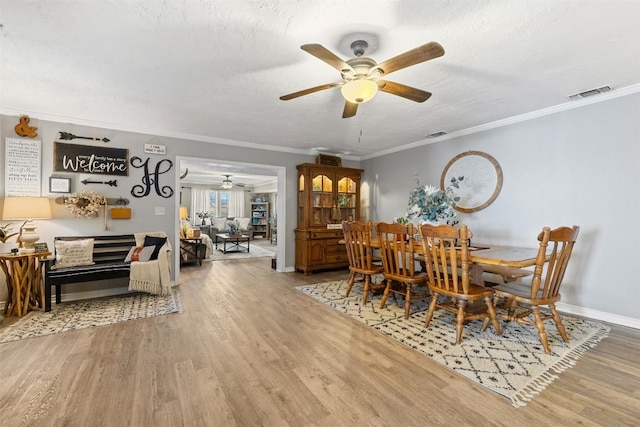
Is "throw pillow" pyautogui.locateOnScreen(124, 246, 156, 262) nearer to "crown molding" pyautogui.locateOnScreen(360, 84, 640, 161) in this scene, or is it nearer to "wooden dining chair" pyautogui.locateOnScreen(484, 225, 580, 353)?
"wooden dining chair" pyautogui.locateOnScreen(484, 225, 580, 353)

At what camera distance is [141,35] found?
1972 millimetres

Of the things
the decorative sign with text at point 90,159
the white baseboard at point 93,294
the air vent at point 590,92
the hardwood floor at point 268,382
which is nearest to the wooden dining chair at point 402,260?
the hardwood floor at point 268,382

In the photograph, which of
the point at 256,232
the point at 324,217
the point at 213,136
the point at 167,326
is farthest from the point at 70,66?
the point at 256,232

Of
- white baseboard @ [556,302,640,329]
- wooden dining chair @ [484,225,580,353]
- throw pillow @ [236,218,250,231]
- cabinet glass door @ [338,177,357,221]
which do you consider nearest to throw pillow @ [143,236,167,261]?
cabinet glass door @ [338,177,357,221]

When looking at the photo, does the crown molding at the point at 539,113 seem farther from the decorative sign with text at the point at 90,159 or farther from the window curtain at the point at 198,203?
the window curtain at the point at 198,203

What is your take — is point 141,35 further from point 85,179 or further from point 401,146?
point 401,146

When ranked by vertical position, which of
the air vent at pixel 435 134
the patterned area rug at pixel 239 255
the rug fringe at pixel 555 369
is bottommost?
the rug fringe at pixel 555 369

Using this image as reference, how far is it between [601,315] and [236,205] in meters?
10.9

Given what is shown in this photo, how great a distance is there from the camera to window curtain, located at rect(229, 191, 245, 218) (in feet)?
38.2

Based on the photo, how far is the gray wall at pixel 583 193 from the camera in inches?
113

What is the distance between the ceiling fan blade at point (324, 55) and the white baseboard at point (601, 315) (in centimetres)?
355

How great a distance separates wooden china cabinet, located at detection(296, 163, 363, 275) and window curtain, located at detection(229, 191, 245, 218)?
685 centimetres

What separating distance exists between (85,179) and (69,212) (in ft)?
1.55

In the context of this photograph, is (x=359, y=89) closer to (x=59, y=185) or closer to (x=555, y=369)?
(x=555, y=369)
